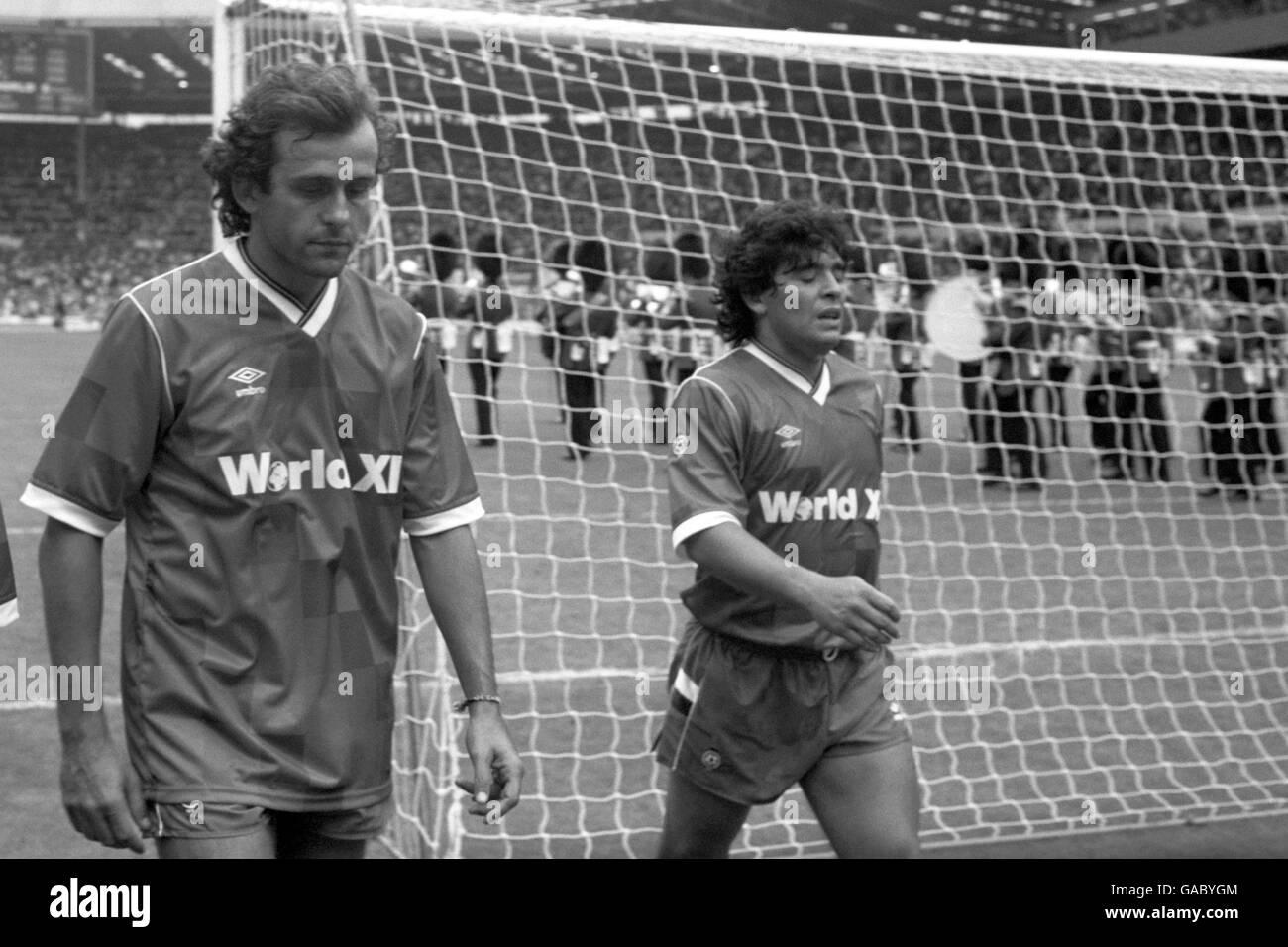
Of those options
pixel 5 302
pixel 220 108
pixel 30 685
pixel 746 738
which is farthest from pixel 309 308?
pixel 5 302

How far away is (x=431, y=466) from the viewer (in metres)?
2.61

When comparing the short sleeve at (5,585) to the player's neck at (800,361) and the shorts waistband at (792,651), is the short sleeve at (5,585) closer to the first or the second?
the shorts waistband at (792,651)

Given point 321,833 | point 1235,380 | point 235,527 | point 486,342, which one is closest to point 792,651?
point 321,833

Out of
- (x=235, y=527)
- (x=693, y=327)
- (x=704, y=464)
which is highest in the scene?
(x=693, y=327)

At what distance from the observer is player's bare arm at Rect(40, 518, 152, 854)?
2287mm

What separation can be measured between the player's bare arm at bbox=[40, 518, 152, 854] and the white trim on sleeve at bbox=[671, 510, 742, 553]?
47.6 inches

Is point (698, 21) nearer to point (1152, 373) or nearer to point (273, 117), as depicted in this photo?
point (1152, 373)

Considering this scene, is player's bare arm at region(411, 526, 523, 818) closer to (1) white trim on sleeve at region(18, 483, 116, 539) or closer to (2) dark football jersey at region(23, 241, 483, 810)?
(2) dark football jersey at region(23, 241, 483, 810)

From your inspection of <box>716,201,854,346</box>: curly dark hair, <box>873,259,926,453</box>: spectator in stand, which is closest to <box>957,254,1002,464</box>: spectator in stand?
<box>873,259,926,453</box>: spectator in stand

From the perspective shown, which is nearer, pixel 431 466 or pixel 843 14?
pixel 431 466

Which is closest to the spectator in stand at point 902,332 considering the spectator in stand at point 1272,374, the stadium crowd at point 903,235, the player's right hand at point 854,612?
the stadium crowd at point 903,235

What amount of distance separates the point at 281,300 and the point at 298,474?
0.27 m

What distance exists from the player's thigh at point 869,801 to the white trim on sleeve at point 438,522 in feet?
3.27
